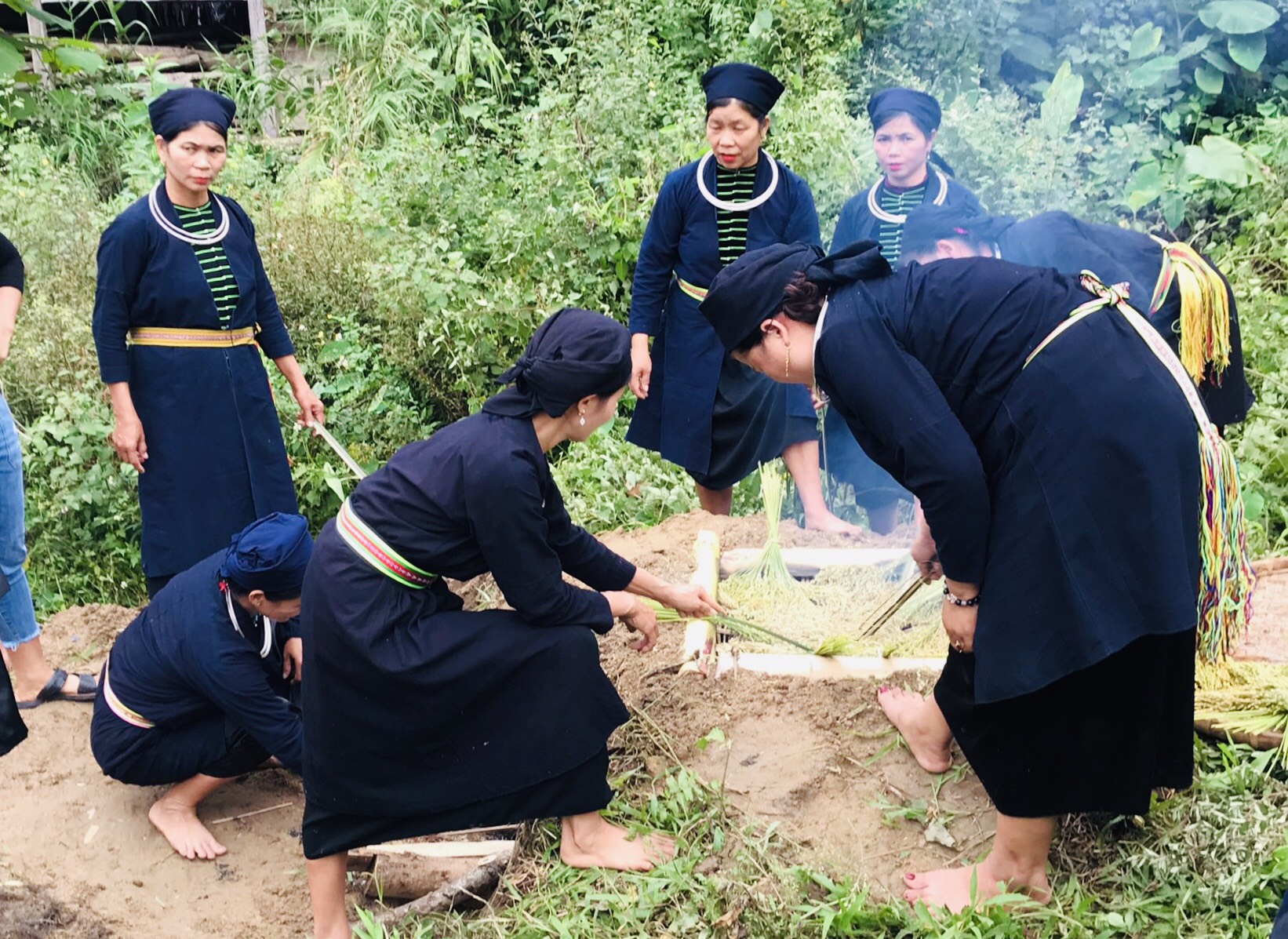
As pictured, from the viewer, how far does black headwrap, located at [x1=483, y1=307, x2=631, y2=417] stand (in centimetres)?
297

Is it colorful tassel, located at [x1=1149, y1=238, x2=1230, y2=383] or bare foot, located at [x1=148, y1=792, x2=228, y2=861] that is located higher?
colorful tassel, located at [x1=1149, y1=238, x2=1230, y2=383]

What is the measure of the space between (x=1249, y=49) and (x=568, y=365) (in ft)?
23.9

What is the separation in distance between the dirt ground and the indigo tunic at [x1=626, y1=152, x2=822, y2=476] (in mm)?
1300

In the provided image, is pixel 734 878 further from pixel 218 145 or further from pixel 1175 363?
pixel 218 145

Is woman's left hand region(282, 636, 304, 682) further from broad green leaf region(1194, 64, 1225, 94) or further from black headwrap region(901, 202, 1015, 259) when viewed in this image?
broad green leaf region(1194, 64, 1225, 94)

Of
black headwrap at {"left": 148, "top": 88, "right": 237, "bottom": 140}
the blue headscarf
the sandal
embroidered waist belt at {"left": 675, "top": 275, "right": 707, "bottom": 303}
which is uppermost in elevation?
black headwrap at {"left": 148, "top": 88, "right": 237, "bottom": 140}

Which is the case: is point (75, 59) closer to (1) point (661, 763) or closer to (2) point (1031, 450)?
(1) point (661, 763)

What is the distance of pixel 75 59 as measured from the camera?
25.6ft

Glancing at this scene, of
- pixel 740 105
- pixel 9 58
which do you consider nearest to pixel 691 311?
pixel 740 105

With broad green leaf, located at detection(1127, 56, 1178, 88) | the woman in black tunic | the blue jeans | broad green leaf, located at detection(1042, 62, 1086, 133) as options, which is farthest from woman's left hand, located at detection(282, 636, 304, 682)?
broad green leaf, located at detection(1127, 56, 1178, 88)

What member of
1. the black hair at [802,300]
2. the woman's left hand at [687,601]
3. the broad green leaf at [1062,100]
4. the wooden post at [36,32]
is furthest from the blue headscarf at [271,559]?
the wooden post at [36,32]

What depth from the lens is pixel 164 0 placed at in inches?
438

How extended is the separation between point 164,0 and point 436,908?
404 inches

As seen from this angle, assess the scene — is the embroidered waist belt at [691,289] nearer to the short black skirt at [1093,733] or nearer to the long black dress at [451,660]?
the long black dress at [451,660]
